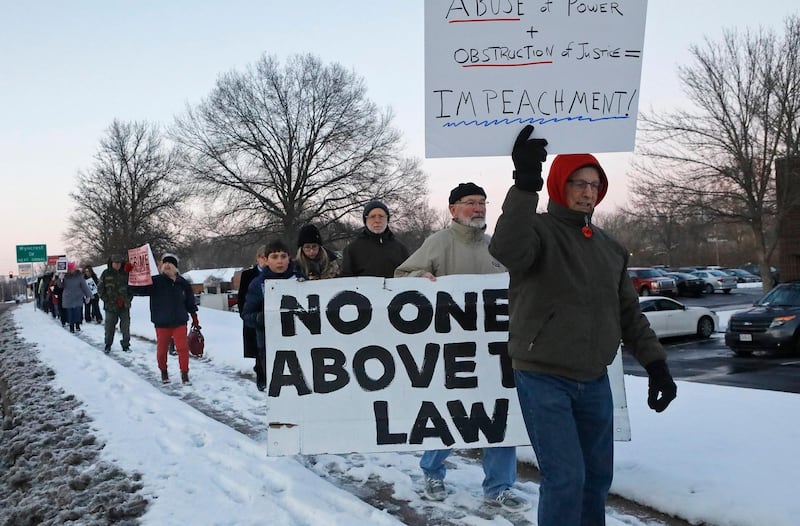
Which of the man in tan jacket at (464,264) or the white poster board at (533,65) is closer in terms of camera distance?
the white poster board at (533,65)

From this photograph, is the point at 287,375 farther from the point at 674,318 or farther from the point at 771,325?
the point at 674,318

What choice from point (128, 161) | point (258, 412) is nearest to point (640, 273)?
point (258, 412)

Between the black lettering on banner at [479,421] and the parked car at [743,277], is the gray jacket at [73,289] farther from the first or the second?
the parked car at [743,277]

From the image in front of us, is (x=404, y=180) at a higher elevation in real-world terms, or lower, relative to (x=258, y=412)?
higher

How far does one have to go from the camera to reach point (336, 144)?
40.9 metres

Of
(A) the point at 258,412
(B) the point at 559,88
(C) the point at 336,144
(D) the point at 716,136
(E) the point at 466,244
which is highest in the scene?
(C) the point at 336,144

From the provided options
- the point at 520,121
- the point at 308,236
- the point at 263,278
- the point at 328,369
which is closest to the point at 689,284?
the point at 263,278

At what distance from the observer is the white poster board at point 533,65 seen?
309 centimetres

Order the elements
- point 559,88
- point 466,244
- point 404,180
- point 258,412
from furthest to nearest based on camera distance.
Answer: point 404,180 < point 258,412 < point 466,244 < point 559,88

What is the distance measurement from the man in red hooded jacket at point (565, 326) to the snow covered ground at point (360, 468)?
49.3 inches

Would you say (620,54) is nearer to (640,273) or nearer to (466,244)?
(466,244)

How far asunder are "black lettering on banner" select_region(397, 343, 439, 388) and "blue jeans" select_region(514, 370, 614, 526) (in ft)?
5.04

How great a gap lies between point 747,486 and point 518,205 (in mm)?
2620

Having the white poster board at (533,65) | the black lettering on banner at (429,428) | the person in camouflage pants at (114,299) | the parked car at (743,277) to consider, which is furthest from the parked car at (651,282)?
the white poster board at (533,65)
